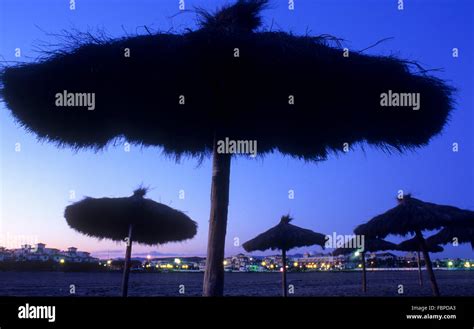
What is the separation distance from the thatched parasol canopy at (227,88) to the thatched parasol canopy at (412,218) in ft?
15.3

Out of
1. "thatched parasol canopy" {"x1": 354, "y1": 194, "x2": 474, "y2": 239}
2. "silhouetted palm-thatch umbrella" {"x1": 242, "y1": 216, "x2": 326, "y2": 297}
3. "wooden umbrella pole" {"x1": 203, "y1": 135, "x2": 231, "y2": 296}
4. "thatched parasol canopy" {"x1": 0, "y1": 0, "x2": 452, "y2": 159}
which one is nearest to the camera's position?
"thatched parasol canopy" {"x1": 0, "y1": 0, "x2": 452, "y2": 159}

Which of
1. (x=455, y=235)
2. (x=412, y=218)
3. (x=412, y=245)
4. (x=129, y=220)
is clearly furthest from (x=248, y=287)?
(x=412, y=218)

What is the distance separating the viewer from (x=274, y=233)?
10.6 metres

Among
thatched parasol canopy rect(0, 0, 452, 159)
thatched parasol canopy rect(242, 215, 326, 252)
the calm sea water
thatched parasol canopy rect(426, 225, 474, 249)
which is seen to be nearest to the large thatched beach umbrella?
thatched parasol canopy rect(0, 0, 452, 159)

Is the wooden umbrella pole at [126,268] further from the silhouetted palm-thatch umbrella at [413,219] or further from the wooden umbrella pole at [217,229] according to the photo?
the wooden umbrella pole at [217,229]

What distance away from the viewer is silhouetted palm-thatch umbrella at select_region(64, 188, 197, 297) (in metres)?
8.61

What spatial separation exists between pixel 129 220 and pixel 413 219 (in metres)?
5.65

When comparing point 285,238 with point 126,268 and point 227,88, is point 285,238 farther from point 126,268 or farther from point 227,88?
point 227,88

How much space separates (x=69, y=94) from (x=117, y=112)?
1.44 feet

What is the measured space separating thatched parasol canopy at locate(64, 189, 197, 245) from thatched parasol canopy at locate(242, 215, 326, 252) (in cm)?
187

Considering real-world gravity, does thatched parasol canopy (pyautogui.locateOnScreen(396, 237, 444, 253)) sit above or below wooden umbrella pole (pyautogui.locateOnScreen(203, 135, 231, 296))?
below

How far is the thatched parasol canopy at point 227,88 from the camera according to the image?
3084 millimetres

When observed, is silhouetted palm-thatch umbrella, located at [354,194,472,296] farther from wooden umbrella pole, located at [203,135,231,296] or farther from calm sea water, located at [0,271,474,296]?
wooden umbrella pole, located at [203,135,231,296]
